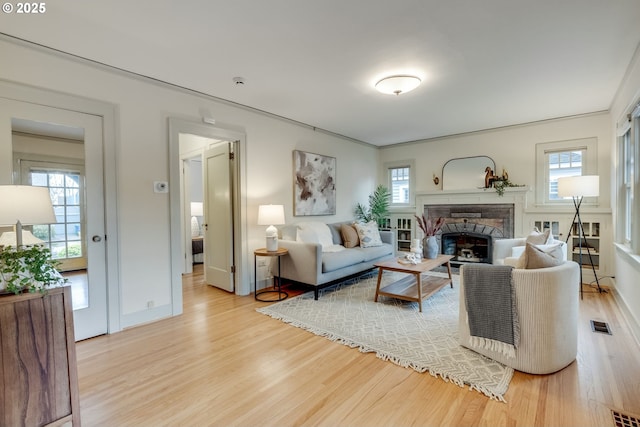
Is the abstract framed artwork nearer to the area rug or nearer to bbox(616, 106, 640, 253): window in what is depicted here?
the area rug

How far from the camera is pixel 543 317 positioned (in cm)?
205

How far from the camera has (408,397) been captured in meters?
1.87

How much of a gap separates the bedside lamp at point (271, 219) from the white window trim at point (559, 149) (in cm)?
421

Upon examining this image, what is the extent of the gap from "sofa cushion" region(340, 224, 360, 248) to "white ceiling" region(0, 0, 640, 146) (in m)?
2.02

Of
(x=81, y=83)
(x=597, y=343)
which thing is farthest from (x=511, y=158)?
(x=81, y=83)

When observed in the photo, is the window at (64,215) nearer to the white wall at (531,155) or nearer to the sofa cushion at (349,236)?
the sofa cushion at (349,236)

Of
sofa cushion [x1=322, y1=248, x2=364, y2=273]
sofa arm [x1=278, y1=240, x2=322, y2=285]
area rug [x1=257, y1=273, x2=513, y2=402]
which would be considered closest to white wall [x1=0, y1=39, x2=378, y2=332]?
sofa arm [x1=278, y1=240, x2=322, y2=285]

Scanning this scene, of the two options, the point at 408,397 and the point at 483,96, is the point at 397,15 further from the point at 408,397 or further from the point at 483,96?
the point at 408,397

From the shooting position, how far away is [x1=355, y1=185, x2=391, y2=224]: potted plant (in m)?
6.13

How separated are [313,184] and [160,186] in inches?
97.3

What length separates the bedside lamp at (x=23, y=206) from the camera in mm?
1603

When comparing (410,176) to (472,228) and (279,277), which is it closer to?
(472,228)

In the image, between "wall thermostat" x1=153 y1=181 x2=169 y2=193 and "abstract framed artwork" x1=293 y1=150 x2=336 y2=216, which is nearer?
"wall thermostat" x1=153 y1=181 x2=169 y2=193

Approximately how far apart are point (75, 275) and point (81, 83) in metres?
1.72
